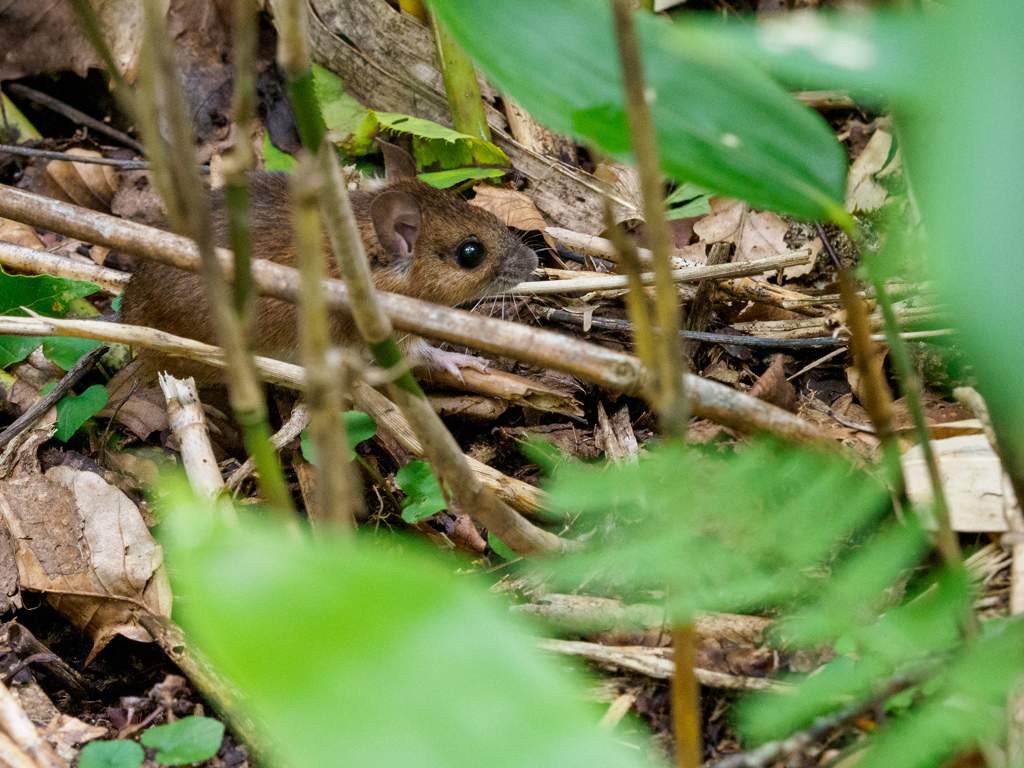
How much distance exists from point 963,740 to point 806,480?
0.41 m

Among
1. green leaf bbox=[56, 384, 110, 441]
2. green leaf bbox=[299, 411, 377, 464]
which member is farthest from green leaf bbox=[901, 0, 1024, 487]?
green leaf bbox=[56, 384, 110, 441]

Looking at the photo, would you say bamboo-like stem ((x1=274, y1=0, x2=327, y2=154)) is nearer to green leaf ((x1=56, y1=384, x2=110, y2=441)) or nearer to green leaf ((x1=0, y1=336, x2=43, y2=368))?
green leaf ((x1=56, y1=384, x2=110, y2=441))

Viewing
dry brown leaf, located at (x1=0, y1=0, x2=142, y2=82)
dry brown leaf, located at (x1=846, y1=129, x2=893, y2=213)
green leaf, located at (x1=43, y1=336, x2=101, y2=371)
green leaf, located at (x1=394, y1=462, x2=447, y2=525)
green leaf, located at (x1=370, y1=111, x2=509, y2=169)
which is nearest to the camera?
green leaf, located at (x1=394, y1=462, x2=447, y2=525)

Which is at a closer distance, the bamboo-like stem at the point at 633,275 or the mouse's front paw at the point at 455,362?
the bamboo-like stem at the point at 633,275

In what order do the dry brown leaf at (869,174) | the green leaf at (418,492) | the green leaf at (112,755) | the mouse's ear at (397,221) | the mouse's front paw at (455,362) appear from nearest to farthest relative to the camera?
the green leaf at (112,755) < the green leaf at (418,492) < the mouse's front paw at (455,362) < the dry brown leaf at (869,174) < the mouse's ear at (397,221)

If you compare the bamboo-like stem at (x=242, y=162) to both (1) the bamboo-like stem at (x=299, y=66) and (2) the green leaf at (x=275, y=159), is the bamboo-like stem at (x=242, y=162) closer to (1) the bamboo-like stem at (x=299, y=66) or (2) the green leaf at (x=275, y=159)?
(1) the bamboo-like stem at (x=299, y=66)

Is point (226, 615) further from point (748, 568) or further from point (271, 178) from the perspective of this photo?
point (271, 178)

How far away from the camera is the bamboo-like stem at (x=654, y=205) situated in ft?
2.85

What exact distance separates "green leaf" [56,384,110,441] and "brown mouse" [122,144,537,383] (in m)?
0.39

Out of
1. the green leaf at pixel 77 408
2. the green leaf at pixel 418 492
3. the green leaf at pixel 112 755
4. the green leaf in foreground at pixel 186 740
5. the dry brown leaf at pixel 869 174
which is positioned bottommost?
the green leaf at pixel 418 492

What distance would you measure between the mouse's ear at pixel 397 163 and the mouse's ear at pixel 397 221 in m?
0.28

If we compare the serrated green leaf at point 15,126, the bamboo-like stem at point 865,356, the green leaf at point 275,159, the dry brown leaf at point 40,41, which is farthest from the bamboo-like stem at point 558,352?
the dry brown leaf at point 40,41

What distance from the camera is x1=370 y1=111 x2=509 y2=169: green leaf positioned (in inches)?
180

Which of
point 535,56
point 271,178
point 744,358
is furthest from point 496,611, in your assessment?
point 271,178
